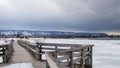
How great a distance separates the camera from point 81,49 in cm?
1001

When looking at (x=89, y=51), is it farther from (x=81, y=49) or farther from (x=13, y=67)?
(x=13, y=67)

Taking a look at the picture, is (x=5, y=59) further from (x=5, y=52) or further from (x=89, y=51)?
(x=89, y=51)

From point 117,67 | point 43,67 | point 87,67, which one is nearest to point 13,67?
point 43,67

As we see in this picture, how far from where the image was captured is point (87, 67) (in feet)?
38.4

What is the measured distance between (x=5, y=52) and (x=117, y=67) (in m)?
10.5

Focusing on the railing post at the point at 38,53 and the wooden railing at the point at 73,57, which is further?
the railing post at the point at 38,53

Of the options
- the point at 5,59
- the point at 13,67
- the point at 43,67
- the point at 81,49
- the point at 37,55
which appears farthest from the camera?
the point at 37,55

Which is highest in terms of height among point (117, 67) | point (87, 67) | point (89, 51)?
point (89, 51)

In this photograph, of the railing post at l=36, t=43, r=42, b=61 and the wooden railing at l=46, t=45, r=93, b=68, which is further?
the railing post at l=36, t=43, r=42, b=61

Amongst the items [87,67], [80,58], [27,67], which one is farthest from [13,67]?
[87,67]

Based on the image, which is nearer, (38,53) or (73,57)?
(73,57)

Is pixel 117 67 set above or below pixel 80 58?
below

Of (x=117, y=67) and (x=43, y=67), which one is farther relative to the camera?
(x=117, y=67)

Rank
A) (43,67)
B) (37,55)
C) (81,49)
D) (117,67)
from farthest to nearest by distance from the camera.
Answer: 1. (117,67)
2. (37,55)
3. (81,49)
4. (43,67)
